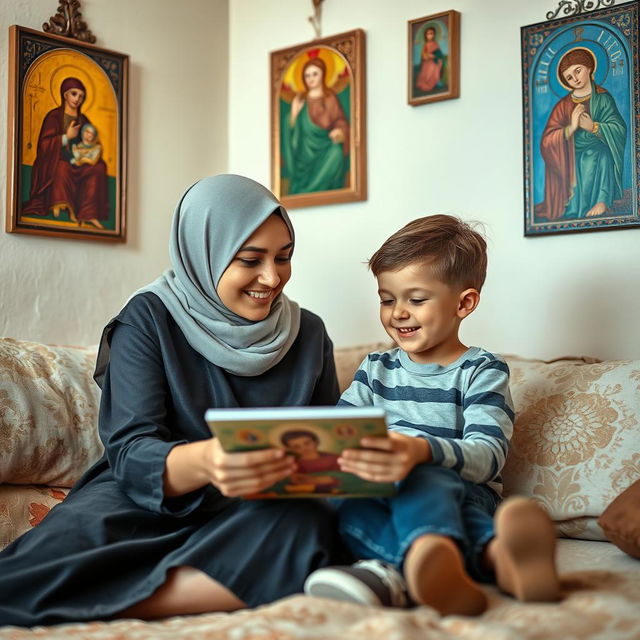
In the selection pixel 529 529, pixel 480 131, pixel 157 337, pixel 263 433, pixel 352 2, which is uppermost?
pixel 352 2

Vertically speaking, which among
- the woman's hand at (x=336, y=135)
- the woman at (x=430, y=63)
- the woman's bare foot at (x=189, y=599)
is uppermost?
the woman at (x=430, y=63)

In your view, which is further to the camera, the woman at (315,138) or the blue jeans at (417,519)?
the woman at (315,138)

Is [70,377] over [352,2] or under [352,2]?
under

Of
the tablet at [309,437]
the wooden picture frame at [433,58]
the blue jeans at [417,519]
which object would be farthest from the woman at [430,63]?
the tablet at [309,437]

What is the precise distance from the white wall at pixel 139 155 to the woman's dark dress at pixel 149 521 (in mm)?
899

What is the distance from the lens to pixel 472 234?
7.23 ft

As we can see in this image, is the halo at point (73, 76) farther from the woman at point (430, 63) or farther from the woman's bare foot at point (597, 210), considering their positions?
the woman's bare foot at point (597, 210)

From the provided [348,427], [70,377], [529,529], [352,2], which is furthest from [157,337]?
[352,2]

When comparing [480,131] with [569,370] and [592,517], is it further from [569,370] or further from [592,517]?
[592,517]

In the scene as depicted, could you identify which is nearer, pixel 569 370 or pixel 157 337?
pixel 157 337

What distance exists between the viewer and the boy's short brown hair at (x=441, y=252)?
211 cm

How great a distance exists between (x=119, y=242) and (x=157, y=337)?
47.4 inches

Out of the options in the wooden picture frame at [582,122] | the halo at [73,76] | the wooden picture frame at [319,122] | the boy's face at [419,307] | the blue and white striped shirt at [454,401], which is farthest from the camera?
the wooden picture frame at [319,122]

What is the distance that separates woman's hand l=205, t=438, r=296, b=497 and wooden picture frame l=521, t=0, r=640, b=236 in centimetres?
151
